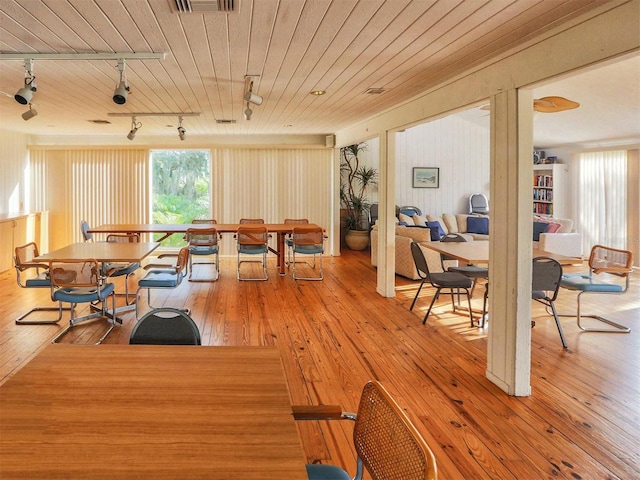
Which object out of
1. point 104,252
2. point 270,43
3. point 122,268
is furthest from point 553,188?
point 104,252

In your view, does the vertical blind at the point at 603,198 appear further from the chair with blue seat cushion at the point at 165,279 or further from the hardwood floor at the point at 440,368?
the chair with blue seat cushion at the point at 165,279

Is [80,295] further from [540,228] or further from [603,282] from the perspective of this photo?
[540,228]

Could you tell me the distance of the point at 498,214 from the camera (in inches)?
122

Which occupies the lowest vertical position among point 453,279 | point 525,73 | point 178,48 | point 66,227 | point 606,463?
point 606,463

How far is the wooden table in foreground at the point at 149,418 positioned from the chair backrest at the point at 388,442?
261 mm

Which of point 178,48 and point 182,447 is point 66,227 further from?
point 182,447

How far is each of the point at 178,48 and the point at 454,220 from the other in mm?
7981

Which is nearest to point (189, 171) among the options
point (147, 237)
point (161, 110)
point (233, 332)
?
point (147, 237)

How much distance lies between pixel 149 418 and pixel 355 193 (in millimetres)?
9279

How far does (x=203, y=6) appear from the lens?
91.0 inches

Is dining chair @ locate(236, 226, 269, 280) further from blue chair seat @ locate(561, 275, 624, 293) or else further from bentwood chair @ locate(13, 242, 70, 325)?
blue chair seat @ locate(561, 275, 624, 293)

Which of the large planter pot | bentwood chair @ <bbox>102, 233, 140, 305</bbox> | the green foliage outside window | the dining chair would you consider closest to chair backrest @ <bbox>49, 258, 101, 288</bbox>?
bentwood chair @ <bbox>102, 233, 140, 305</bbox>

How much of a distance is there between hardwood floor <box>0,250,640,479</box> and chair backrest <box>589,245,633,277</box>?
63cm

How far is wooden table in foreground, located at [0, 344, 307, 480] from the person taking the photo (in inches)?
39.8
